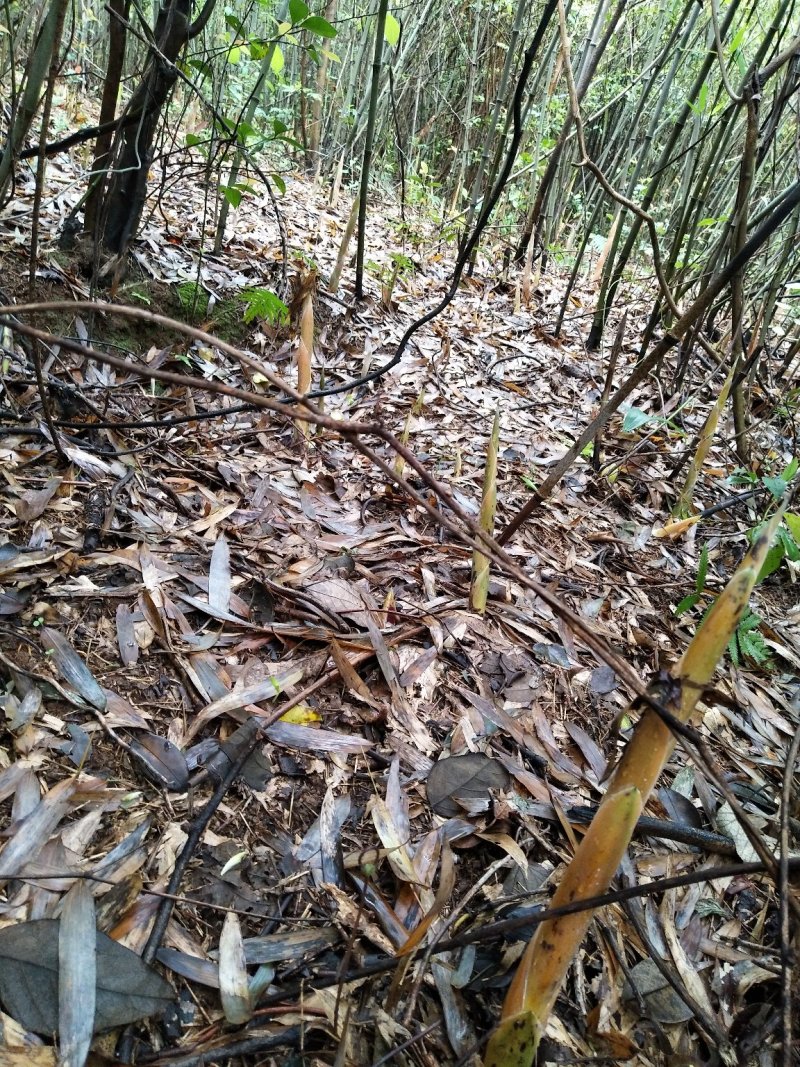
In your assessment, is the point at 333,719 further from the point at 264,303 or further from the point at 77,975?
the point at 264,303

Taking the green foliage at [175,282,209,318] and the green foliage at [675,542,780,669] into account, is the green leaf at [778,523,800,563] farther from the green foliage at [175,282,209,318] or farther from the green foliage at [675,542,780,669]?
the green foliage at [175,282,209,318]

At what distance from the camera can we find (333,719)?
1246mm

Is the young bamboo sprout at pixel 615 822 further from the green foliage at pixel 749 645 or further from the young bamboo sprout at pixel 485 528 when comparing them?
the green foliage at pixel 749 645

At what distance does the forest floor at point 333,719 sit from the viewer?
0.87 meters

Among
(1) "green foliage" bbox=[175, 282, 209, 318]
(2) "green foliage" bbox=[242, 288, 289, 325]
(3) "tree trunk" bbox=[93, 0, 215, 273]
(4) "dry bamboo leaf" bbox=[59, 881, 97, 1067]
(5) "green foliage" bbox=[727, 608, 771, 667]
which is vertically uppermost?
(3) "tree trunk" bbox=[93, 0, 215, 273]

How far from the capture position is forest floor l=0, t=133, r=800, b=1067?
87cm

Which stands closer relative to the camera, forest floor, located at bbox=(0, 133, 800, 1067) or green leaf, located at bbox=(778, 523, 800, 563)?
forest floor, located at bbox=(0, 133, 800, 1067)

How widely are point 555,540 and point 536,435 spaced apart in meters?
0.74

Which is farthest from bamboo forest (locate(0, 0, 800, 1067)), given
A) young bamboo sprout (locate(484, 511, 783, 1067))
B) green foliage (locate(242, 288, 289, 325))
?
green foliage (locate(242, 288, 289, 325))

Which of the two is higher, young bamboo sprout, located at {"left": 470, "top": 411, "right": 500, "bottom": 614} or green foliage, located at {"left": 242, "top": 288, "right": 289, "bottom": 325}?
green foliage, located at {"left": 242, "top": 288, "right": 289, "bottom": 325}

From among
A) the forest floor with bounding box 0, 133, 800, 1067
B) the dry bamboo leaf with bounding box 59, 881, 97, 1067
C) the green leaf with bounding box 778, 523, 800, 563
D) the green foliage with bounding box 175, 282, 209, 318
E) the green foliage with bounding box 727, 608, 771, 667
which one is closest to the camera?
the dry bamboo leaf with bounding box 59, 881, 97, 1067

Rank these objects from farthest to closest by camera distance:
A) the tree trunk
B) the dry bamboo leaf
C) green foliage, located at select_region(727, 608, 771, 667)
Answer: the tree trunk, green foliage, located at select_region(727, 608, 771, 667), the dry bamboo leaf

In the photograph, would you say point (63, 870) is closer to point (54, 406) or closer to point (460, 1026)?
point (460, 1026)

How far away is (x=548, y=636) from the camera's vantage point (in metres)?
1.60
